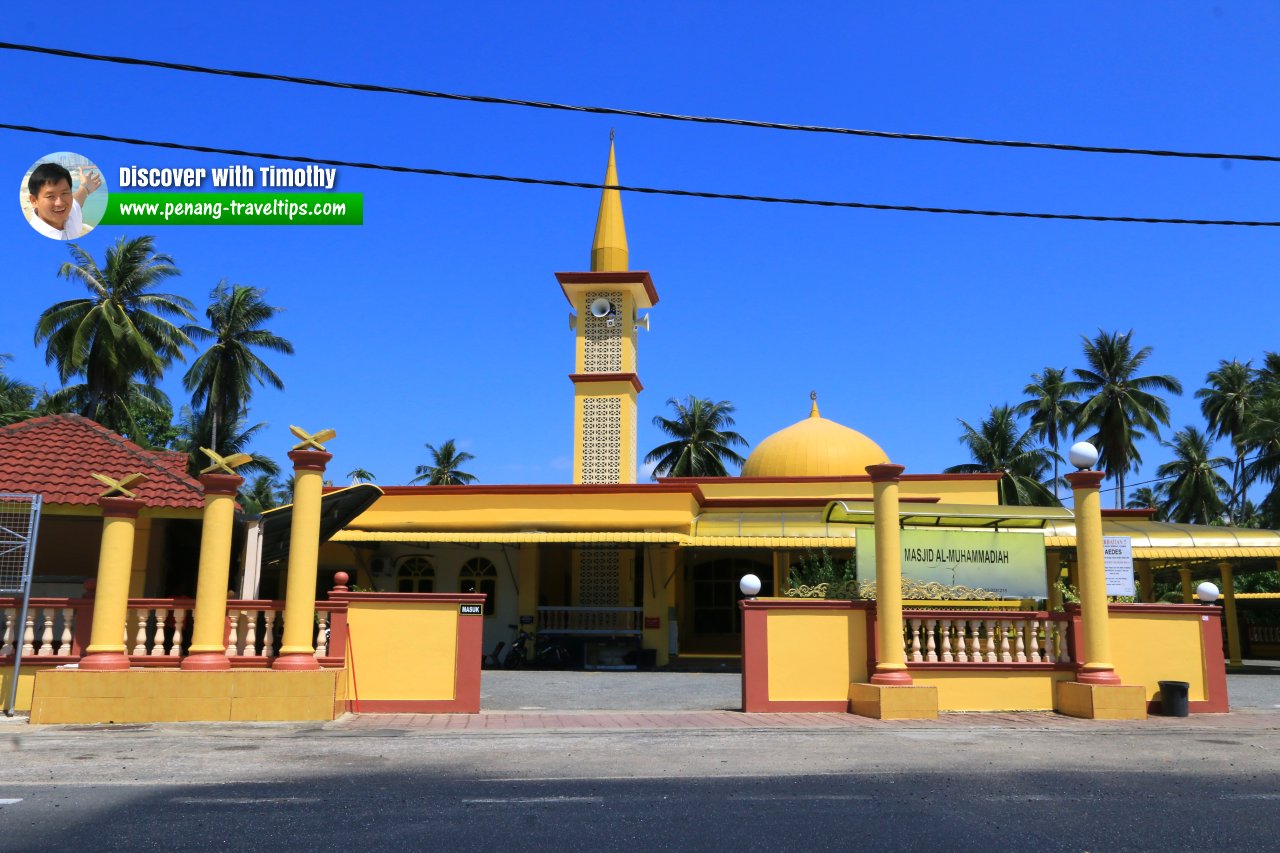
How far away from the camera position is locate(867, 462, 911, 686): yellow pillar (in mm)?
12008

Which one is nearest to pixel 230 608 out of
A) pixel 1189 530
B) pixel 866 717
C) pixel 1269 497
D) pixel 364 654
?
pixel 364 654

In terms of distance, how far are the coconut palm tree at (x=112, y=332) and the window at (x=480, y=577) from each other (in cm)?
1622

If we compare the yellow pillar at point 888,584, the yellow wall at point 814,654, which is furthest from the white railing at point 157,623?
the yellow pillar at point 888,584

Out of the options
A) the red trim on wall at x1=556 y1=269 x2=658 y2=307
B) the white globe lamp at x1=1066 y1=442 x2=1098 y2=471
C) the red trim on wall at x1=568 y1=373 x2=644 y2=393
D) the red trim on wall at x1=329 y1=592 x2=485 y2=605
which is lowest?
the red trim on wall at x1=329 y1=592 x2=485 y2=605

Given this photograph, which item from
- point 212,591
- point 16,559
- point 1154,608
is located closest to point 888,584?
point 1154,608

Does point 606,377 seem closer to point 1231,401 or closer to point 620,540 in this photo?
point 620,540

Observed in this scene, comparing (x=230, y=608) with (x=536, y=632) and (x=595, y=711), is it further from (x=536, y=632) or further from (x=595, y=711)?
(x=536, y=632)

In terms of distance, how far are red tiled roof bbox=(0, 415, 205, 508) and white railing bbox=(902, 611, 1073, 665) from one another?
867 cm

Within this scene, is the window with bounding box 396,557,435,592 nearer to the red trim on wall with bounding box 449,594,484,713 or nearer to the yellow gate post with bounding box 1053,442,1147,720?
the red trim on wall with bounding box 449,594,484,713

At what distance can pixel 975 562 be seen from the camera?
1341 centimetres

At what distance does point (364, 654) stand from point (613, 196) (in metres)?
20.0

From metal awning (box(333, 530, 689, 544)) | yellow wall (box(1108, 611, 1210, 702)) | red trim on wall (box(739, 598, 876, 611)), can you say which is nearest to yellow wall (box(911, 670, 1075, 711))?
yellow wall (box(1108, 611, 1210, 702))

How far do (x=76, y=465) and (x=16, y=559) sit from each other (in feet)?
6.12

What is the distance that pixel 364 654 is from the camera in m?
11.8
